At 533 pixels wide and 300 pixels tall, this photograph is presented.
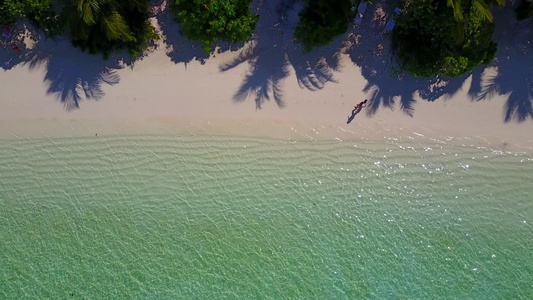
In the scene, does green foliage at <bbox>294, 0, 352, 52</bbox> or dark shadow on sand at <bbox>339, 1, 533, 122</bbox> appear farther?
dark shadow on sand at <bbox>339, 1, 533, 122</bbox>

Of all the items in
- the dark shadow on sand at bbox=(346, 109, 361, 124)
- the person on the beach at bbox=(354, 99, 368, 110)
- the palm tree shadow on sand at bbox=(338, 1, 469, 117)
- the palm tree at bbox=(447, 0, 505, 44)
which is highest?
A: the palm tree at bbox=(447, 0, 505, 44)

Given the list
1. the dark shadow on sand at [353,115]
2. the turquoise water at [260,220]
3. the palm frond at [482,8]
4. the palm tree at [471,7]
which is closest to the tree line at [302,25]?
the palm tree at [471,7]

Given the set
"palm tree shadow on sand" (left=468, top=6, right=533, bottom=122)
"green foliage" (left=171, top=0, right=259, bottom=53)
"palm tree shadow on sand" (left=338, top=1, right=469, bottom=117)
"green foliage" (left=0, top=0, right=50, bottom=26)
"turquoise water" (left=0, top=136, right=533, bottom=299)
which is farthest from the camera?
"turquoise water" (left=0, top=136, right=533, bottom=299)

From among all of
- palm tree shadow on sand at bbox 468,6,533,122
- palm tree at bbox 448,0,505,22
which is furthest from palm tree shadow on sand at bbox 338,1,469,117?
palm tree at bbox 448,0,505,22

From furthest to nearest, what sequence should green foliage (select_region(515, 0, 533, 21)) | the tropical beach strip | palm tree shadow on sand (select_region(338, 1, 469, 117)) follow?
1. the tropical beach strip
2. palm tree shadow on sand (select_region(338, 1, 469, 117))
3. green foliage (select_region(515, 0, 533, 21))

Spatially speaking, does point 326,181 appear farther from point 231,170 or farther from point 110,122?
point 110,122

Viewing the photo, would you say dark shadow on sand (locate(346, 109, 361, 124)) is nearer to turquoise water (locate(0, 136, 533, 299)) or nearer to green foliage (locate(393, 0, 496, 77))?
turquoise water (locate(0, 136, 533, 299))

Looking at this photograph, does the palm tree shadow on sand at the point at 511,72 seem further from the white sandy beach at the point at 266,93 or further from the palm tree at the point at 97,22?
the palm tree at the point at 97,22

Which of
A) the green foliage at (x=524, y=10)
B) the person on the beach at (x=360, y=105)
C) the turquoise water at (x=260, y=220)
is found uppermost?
the green foliage at (x=524, y=10)

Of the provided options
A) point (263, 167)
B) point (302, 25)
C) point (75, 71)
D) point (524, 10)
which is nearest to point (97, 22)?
point (75, 71)
